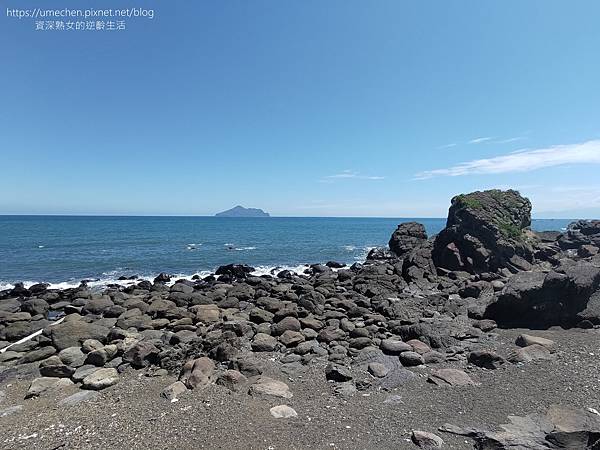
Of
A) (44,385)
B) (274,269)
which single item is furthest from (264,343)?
(274,269)

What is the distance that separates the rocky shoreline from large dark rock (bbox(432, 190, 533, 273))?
2.91 metres

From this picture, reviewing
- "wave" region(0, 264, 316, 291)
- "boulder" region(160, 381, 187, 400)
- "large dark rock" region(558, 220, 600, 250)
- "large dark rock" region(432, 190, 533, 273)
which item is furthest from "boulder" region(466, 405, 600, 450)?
"large dark rock" region(558, 220, 600, 250)

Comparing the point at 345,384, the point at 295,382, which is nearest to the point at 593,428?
the point at 345,384

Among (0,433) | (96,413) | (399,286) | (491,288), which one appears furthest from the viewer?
(399,286)

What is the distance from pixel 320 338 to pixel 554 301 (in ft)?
30.6

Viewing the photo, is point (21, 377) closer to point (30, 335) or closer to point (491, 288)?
point (30, 335)

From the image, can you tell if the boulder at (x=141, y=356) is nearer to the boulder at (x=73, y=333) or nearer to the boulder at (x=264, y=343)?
the boulder at (x=73, y=333)

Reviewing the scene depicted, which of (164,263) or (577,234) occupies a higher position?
(577,234)

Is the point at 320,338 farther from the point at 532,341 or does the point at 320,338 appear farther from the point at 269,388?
the point at 532,341

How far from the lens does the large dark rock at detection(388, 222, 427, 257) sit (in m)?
40.8

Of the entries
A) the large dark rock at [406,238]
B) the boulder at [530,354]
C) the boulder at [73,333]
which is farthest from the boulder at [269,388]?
the large dark rock at [406,238]

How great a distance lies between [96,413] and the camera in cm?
829

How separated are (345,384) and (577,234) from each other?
44.0 m

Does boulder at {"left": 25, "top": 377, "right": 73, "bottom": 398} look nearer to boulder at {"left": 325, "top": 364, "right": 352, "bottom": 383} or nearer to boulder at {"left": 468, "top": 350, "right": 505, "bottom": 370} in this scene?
boulder at {"left": 325, "top": 364, "right": 352, "bottom": 383}
